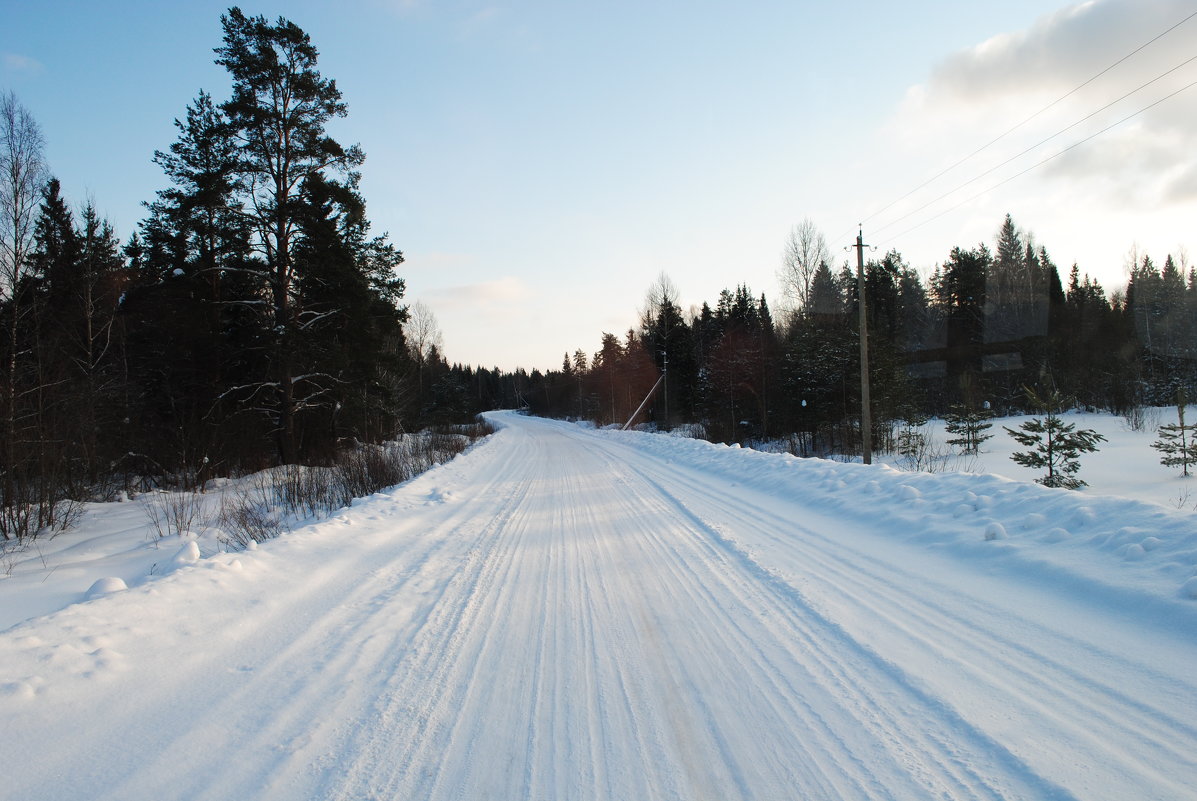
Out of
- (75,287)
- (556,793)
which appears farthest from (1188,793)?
(75,287)

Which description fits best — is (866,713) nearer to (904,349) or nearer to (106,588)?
(106,588)

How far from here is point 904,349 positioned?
137 ft

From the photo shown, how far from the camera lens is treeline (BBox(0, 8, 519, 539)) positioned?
48.6ft

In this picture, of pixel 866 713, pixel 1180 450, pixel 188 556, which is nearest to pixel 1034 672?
pixel 866 713

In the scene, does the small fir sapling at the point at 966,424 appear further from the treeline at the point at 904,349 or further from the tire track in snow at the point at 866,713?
the tire track in snow at the point at 866,713

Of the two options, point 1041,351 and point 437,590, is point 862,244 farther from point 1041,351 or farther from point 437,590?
point 1041,351

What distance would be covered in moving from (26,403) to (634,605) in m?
14.0

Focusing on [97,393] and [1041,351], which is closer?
[97,393]

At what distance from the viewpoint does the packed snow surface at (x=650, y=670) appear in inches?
92.7

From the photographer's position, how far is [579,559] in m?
5.96

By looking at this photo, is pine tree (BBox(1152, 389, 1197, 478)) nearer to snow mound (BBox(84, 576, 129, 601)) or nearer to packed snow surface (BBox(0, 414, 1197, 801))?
packed snow surface (BBox(0, 414, 1197, 801))

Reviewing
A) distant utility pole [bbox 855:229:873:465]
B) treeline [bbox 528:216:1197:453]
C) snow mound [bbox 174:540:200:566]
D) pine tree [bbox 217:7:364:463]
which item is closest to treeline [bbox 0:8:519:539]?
pine tree [bbox 217:7:364:463]

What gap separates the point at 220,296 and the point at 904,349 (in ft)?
146

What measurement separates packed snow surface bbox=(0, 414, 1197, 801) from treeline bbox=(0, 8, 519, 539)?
41.2ft
